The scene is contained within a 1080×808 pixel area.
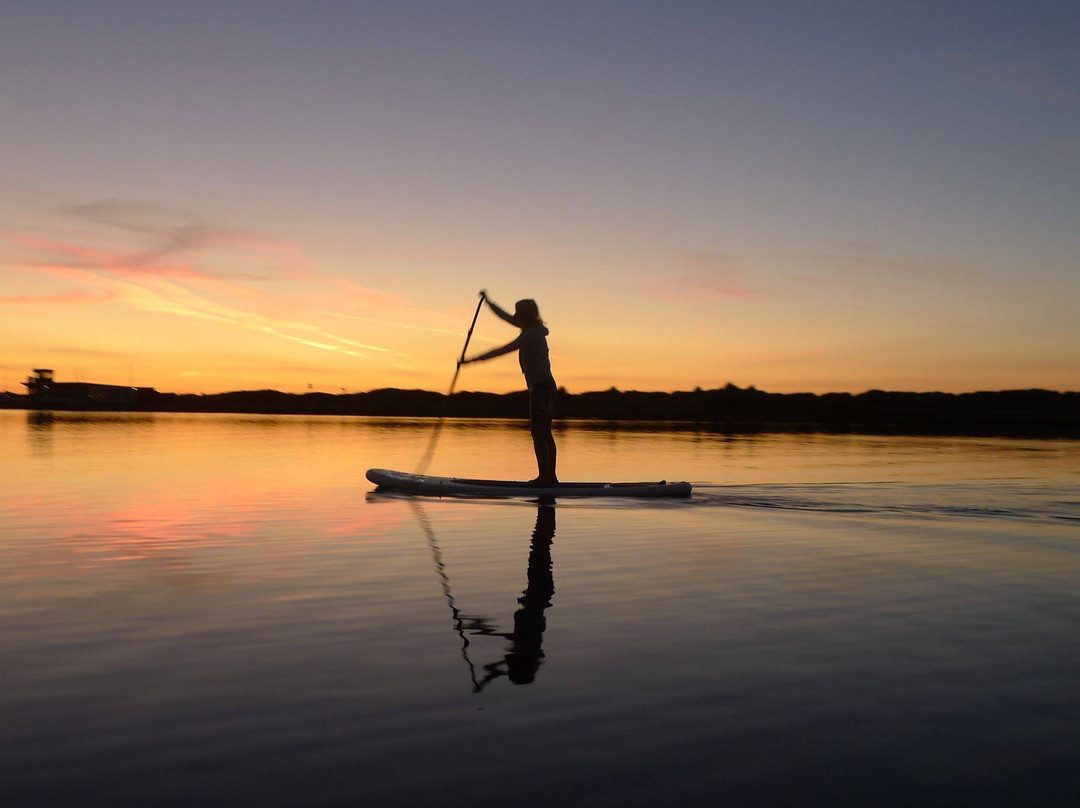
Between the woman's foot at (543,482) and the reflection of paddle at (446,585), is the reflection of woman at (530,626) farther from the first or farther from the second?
the woman's foot at (543,482)

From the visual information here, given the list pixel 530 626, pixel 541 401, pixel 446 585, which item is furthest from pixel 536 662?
pixel 541 401

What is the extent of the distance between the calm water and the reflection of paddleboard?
3.50 meters

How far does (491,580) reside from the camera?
9.21 metres

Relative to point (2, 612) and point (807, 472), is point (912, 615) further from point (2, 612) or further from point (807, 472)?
point (807, 472)

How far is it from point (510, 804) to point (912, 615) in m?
5.17

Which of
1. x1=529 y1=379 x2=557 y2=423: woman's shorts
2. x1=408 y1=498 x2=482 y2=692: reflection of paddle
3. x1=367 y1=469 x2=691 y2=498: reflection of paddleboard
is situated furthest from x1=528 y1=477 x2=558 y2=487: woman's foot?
x1=408 y1=498 x2=482 y2=692: reflection of paddle

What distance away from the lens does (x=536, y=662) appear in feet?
19.8

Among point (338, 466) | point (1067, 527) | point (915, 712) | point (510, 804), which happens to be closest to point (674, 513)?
point (1067, 527)

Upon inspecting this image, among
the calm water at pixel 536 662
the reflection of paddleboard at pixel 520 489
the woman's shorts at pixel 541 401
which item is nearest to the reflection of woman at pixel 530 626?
the calm water at pixel 536 662

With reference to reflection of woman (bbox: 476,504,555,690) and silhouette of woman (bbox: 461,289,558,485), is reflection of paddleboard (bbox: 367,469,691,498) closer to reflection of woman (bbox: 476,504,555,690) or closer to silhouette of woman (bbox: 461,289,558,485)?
silhouette of woman (bbox: 461,289,558,485)

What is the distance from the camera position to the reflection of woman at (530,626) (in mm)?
5824

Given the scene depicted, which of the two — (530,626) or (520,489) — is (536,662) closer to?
(530,626)

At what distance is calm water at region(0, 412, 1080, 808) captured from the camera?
4.15 metres

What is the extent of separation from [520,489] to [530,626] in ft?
33.1
